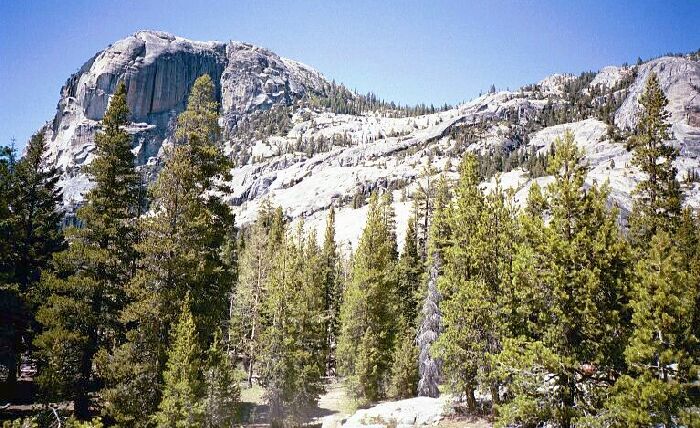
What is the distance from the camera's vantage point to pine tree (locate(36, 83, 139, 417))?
764 inches

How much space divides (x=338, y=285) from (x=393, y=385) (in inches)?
1153

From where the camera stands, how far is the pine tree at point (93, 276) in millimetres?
19406

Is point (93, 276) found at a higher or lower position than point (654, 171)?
lower

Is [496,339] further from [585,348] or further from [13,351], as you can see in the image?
[13,351]

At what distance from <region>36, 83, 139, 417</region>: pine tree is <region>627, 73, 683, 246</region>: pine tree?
89.5 ft

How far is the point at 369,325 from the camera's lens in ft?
97.1

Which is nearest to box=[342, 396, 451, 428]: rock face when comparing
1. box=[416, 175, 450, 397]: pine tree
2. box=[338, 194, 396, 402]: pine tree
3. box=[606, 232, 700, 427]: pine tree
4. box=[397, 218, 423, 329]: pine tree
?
box=[416, 175, 450, 397]: pine tree

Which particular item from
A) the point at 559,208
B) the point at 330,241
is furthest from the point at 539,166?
the point at 559,208

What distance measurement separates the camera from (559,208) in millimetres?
13773

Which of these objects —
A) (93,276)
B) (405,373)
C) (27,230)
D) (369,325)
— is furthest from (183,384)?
(27,230)

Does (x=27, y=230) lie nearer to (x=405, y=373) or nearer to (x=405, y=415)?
(x=405, y=415)

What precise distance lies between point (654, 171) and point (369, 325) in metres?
19.4

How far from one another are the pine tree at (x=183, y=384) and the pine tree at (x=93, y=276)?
4.92 m

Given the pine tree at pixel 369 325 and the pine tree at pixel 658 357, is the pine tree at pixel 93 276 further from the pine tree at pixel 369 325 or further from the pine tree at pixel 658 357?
the pine tree at pixel 658 357
